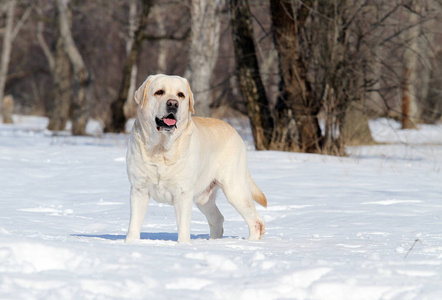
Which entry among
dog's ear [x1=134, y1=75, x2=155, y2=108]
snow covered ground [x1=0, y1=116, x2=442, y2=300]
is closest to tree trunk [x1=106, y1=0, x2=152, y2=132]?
snow covered ground [x1=0, y1=116, x2=442, y2=300]

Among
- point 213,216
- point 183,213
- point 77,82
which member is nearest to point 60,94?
point 77,82

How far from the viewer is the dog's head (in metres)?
4.13

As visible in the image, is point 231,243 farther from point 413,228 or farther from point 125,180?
point 125,180

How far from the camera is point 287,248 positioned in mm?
4113

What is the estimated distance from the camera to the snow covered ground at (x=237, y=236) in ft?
9.09

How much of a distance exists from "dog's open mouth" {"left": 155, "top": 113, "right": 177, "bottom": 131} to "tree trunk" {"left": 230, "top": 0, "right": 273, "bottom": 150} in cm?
697

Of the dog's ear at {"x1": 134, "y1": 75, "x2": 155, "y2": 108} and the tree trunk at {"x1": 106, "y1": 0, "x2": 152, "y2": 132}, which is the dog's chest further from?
the tree trunk at {"x1": 106, "y1": 0, "x2": 152, "y2": 132}

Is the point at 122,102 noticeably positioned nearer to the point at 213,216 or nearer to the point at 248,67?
the point at 248,67

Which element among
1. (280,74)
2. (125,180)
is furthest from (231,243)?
(280,74)

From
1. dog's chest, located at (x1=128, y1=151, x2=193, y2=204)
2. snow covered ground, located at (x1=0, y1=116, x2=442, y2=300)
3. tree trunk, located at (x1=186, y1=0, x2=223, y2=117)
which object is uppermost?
tree trunk, located at (x1=186, y1=0, x2=223, y2=117)

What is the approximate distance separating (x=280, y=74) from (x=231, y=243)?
683 cm

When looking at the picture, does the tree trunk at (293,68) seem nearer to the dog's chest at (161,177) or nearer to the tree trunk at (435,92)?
the tree trunk at (435,92)

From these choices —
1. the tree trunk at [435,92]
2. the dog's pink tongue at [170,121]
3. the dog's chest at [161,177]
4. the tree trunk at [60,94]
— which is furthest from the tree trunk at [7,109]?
the dog's pink tongue at [170,121]

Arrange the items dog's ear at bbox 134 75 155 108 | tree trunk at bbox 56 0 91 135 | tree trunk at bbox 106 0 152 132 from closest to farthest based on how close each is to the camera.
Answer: dog's ear at bbox 134 75 155 108
tree trunk at bbox 56 0 91 135
tree trunk at bbox 106 0 152 132
